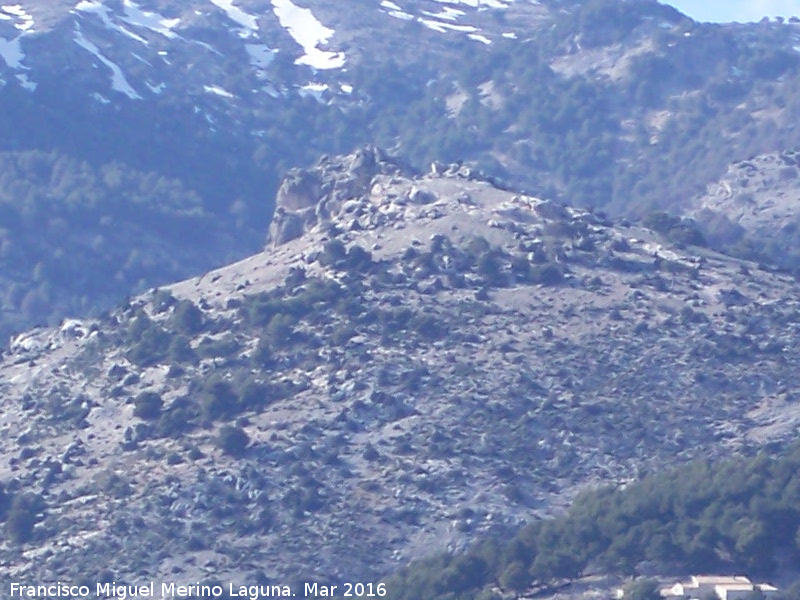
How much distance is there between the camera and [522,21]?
5335 inches

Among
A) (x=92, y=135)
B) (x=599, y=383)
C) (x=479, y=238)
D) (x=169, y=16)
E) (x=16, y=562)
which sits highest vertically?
(x=169, y=16)

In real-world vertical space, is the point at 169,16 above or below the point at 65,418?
above

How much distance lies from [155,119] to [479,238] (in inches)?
2079

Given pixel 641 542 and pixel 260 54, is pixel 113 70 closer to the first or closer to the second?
pixel 260 54

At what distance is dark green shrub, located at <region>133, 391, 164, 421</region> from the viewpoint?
195ft

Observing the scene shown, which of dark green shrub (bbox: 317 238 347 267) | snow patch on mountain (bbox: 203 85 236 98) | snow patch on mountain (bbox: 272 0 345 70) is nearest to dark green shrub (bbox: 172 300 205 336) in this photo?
dark green shrub (bbox: 317 238 347 267)

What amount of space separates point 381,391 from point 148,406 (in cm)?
608

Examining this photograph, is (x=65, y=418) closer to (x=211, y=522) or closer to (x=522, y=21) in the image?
(x=211, y=522)

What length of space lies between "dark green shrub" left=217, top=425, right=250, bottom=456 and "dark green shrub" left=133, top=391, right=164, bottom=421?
283cm

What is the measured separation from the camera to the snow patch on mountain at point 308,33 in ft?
422

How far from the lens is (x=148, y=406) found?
195 feet

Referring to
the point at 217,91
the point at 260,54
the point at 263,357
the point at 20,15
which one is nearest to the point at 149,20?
the point at 260,54

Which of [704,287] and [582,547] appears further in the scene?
[704,287]

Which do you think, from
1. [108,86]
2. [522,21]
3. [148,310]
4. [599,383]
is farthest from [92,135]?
[599,383]
